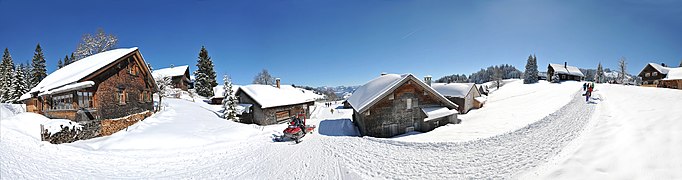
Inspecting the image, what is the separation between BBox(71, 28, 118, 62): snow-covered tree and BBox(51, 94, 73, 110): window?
25.8 metres

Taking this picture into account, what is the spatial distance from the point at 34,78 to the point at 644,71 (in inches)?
5279

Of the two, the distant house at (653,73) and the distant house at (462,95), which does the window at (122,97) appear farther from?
the distant house at (653,73)

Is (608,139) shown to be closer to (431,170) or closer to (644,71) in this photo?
(431,170)

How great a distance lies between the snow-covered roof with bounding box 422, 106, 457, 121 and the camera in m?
16.3

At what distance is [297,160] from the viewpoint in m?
10.7

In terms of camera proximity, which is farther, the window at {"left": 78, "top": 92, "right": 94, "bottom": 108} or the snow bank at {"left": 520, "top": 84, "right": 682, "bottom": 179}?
the window at {"left": 78, "top": 92, "right": 94, "bottom": 108}

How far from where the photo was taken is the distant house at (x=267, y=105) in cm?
2612

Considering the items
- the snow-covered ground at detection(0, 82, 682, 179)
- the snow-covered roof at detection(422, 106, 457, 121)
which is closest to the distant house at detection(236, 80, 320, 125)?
the snow-covered ground at detection(0, 82, 682, 179)

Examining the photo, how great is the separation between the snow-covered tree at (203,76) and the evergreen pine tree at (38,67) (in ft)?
134

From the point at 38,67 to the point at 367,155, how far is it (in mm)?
86435

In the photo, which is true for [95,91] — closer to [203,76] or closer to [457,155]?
[457,155]

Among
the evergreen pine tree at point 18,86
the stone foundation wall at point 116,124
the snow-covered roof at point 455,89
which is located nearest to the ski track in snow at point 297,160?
the stone foundation wall at point 116,124

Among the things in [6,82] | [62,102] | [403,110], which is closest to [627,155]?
[403,110]

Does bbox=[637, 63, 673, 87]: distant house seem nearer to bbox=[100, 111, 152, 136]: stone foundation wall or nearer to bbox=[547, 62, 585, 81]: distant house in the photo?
bbox=[547, 62, 585, 81]: distant house
